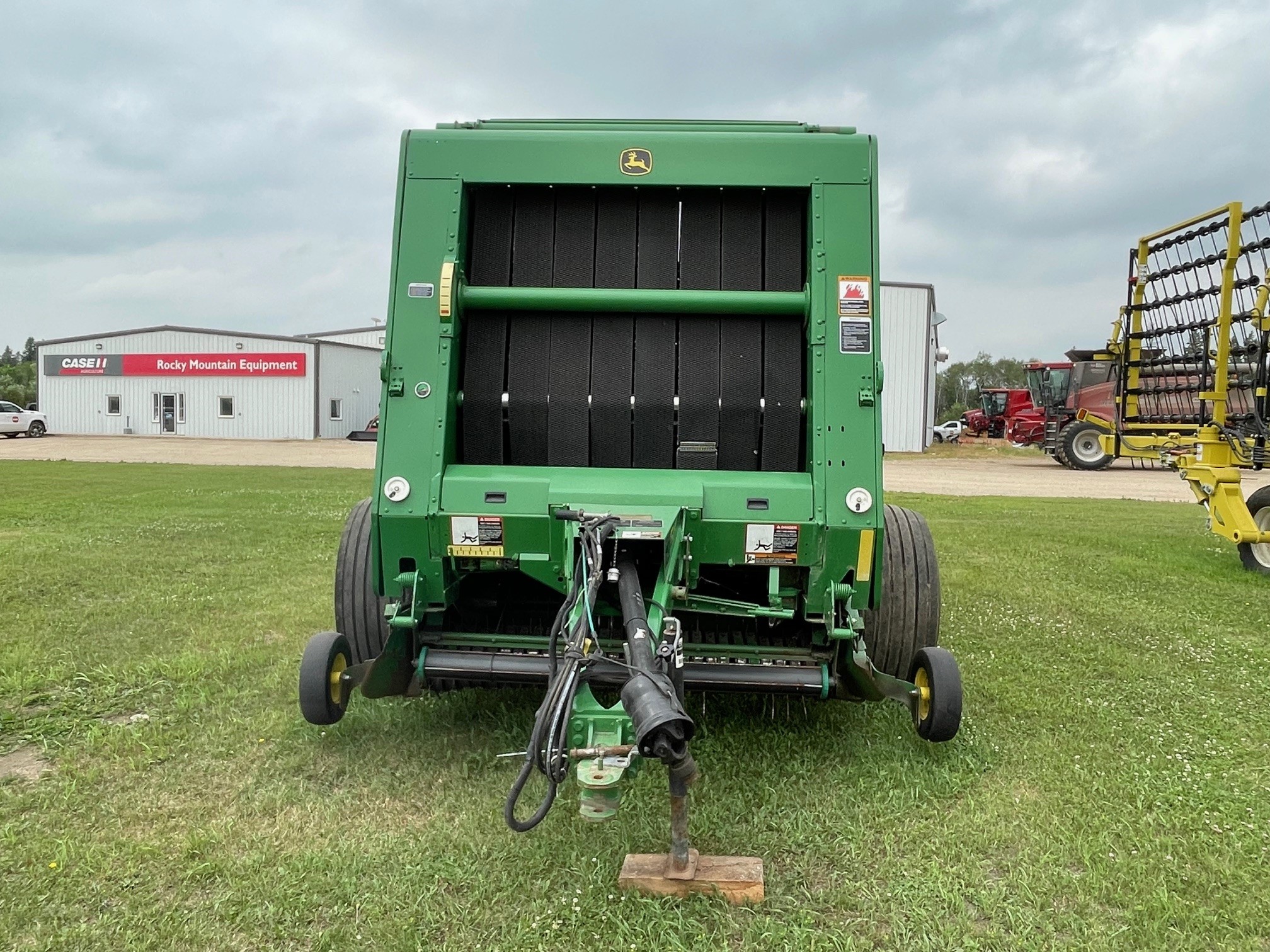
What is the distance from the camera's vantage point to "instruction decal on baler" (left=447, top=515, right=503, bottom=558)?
144 inches

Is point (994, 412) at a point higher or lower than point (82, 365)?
lower

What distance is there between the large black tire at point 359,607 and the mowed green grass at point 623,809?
0.33 metres

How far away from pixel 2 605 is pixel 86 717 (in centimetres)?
263

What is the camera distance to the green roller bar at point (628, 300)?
3973 mm

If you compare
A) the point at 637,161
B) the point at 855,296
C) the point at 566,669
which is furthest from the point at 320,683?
the point at 855,296

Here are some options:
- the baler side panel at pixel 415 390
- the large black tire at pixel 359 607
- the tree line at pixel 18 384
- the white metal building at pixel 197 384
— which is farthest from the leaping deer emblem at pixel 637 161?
the tree line at pixel 18 384

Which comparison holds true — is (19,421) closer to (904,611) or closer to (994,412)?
(994,412)

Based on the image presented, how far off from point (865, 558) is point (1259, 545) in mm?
6506

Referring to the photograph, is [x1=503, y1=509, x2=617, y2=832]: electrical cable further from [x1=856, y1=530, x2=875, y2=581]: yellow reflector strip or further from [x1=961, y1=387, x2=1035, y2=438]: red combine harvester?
[x1=961, y1=387, x2=1035, y2=438]: red combine harvester

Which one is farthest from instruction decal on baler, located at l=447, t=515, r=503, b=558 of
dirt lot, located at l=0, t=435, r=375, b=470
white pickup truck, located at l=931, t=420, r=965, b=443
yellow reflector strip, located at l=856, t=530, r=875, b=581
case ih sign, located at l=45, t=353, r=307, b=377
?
white pickup truck, located at l=931, t=420, r=965, b=443

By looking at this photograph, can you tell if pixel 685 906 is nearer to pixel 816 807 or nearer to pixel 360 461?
pixel 816 807

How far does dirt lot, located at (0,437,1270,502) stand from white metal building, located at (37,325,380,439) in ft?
5.48

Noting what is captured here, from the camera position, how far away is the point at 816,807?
338 centimetres

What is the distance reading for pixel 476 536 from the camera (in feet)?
12.0
